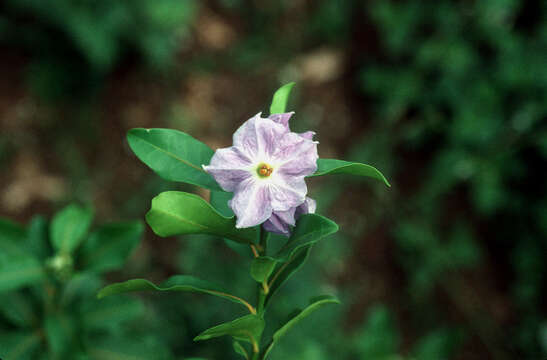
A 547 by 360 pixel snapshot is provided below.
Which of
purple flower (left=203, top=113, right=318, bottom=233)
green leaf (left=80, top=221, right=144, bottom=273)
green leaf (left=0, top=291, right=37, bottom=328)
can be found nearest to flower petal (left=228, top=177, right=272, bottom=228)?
purple flower (left=203, top=113, right=318, bottom=233)

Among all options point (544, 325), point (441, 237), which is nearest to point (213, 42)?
point (441, 237)

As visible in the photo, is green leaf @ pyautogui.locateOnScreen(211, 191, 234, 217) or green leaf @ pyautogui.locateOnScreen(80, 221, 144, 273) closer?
green leaf @ pyautogui.locateOnScreen(211, 191, 234, 217)

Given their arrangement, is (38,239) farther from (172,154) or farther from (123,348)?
(172,154)

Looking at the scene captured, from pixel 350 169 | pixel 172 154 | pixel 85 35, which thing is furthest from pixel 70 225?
pixel 85 35

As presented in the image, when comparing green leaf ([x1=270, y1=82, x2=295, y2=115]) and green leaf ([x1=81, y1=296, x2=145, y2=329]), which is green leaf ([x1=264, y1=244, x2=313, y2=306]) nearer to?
green leaf ([x1=270, y1=82, x2=295, y2=115])

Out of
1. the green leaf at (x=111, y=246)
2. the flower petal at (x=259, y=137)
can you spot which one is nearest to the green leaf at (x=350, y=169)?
the flower petal at (x=259, y=137)

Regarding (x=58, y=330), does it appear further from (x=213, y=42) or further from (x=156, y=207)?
(x=213, y=42)
